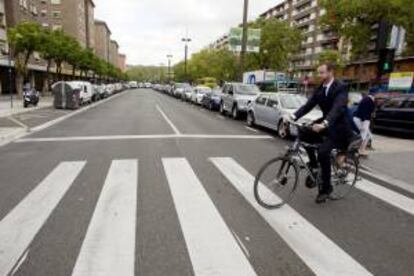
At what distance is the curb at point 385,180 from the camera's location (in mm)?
6824

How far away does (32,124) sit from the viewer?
15445 millimetres

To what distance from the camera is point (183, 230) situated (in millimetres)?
4504

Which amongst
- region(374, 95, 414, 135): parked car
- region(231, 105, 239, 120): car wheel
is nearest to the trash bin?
region(231, 105, 239, 120): car wheel

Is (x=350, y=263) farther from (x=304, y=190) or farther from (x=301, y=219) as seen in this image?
(x=304, y=190)

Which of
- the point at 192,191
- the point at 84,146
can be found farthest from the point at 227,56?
the point at 192,191

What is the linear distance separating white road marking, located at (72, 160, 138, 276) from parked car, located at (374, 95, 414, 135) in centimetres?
1133

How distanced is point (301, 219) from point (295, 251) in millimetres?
1047

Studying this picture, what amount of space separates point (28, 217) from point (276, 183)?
3.36 meters

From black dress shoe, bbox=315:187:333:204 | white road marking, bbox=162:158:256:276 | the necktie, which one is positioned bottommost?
white road marking, bbox=162:158:256:276

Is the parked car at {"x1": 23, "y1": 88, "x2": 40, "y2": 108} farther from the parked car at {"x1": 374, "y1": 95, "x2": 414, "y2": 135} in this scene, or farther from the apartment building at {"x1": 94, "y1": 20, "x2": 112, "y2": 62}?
the apartment building at {"x1": 94, "y1": 20, "x2": 112, "y2": 62}

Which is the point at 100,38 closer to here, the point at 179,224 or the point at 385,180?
the point at 385,180

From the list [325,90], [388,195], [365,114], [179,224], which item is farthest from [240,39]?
[179,224]

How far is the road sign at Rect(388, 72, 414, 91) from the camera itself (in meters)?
22.6

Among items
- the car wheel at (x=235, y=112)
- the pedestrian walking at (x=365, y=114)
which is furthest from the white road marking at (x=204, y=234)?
the car wheel at (x=235, y=112)
